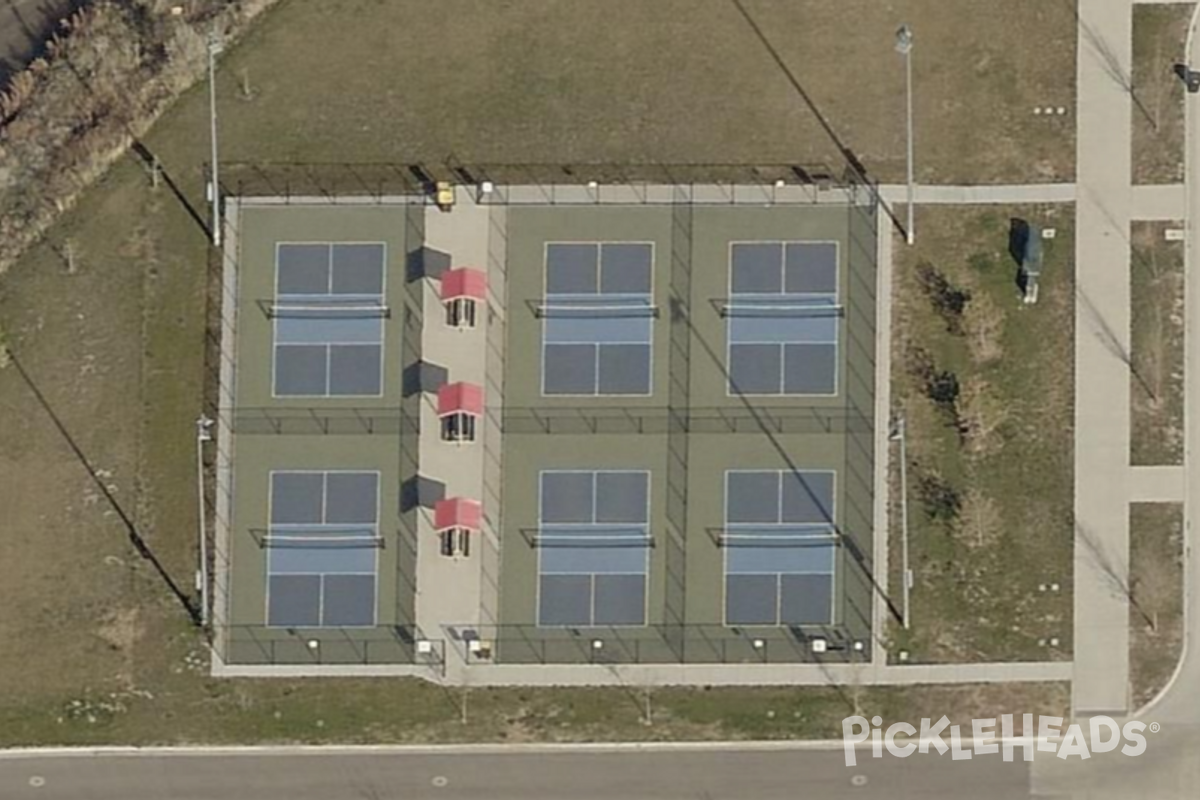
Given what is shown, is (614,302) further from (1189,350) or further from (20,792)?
(20,792)

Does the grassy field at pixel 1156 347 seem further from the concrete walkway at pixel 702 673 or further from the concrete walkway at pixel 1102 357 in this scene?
the concrete walkway at pixel 702 673

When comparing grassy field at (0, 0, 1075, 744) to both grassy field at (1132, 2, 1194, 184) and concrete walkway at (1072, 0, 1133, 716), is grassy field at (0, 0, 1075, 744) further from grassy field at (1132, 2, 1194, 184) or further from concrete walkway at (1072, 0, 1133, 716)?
grassy field at (1132, 2, 1194, 184)

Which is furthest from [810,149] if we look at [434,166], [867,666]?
[867,666]

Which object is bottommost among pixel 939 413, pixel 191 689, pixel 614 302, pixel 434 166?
pixel 191 689

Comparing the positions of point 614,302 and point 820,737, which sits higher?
point 614,302

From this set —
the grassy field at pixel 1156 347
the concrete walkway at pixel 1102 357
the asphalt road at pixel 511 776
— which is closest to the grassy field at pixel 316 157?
the concrete walkway at pixel 1102 357

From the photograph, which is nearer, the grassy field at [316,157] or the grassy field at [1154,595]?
the grassy field at [1154,595]

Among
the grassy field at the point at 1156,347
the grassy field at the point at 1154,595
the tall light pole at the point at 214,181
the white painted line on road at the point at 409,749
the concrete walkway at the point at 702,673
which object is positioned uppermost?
the tall light pole at the point at 214,181

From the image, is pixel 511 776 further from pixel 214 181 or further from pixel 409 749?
pixel 214 181

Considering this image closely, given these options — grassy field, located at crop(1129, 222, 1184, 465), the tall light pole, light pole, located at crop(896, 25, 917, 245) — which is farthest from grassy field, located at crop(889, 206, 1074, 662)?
the tall light pole
